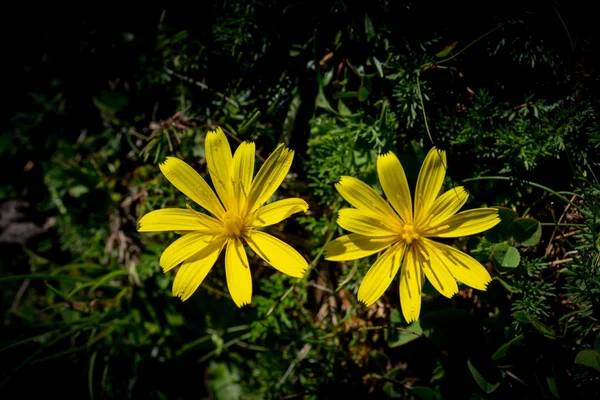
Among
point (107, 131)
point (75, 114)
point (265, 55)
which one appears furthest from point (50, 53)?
point (265, 55)

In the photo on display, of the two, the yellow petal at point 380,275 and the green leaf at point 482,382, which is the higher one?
the yellow petal at point 380,275

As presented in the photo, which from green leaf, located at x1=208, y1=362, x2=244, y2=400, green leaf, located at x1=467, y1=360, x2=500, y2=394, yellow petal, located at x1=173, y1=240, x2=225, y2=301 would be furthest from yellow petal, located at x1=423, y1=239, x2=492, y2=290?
green leaf, located at x1=208, y1=362, x2=244, y2=400

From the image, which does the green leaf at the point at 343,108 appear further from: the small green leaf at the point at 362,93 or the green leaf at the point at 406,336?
the green leaf at the point at 406,336

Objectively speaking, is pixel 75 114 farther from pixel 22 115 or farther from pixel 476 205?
pixel 476 205

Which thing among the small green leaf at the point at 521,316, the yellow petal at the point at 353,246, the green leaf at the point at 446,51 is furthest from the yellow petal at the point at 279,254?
the green leaf at the point at 446,51

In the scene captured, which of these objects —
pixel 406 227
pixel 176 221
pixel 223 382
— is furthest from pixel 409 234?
pixel 223 382

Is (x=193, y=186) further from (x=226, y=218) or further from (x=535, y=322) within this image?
(x=535, y=322)

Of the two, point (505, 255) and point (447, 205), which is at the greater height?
point (447, 205)

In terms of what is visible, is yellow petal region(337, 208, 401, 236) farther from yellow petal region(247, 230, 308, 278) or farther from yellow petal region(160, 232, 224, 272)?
yellow petal region(160, 232, 224, 272)
